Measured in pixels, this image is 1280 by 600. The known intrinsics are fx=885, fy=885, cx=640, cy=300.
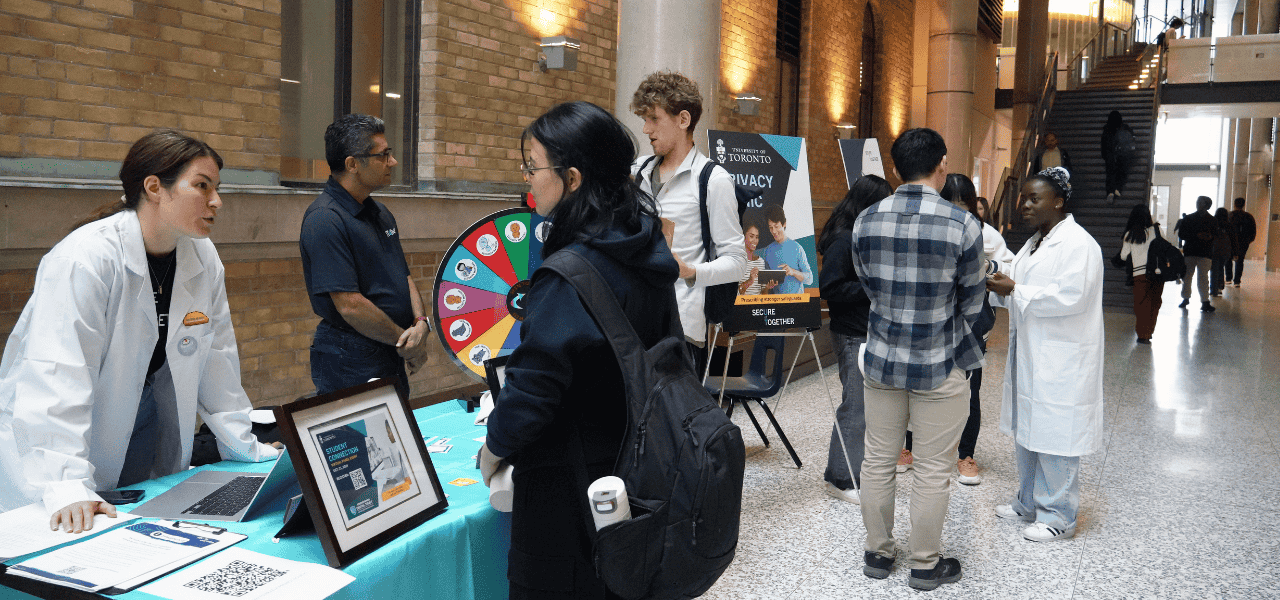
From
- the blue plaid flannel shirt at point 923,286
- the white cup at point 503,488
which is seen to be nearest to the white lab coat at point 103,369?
the white cup at point 503,488

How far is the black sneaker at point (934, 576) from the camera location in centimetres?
337

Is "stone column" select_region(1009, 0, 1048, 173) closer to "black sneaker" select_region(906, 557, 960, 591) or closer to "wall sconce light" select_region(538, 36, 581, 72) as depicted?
"wall sconce light" select_region(538, 36, 581, 72)

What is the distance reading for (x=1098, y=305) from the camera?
3.64m

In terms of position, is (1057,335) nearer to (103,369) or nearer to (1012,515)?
(1012,515)

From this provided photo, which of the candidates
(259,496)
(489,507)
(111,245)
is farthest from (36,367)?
(489,507)

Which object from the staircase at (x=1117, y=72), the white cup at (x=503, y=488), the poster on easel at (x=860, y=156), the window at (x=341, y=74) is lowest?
the white cup at (x=503, y=488)

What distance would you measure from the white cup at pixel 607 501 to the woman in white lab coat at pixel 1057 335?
2.61 m

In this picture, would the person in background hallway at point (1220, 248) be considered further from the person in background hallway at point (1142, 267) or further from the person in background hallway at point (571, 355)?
the person in background hallway at point (571, 355)

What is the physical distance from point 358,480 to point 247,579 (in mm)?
267

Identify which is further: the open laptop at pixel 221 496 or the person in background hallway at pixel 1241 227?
the person in background hallway at pixel 1241 227

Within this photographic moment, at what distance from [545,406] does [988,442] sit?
469 cm

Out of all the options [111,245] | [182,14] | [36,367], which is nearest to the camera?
[36,367]

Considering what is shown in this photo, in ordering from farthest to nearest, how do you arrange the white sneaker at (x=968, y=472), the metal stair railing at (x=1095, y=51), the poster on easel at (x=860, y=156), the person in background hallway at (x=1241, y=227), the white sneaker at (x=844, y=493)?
1. the metal stair railing at (x=1095, y=51)
2. the person in background hallway at (x=1241, y=227)
3. the poster on easel at (x=860, y=156)
4. the white sneaker at (x=968, y=472)
5. the white sneaker at (x=844, y=493)

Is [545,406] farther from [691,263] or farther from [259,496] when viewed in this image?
[691,263]
